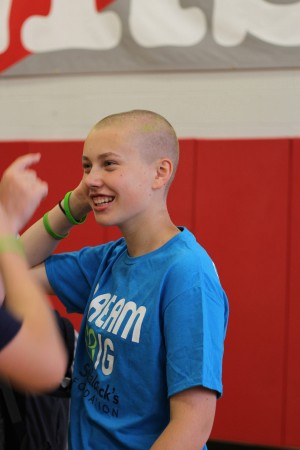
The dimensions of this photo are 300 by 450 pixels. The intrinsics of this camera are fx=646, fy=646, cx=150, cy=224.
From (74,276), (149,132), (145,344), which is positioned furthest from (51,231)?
(145,344)

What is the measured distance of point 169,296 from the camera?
126 centimetres

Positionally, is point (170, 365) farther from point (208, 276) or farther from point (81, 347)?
point (81, 347)

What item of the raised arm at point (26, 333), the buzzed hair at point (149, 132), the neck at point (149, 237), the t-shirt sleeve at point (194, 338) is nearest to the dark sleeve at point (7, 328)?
the raised arm at point (26, 333)

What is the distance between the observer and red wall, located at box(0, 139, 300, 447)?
2.90 metres

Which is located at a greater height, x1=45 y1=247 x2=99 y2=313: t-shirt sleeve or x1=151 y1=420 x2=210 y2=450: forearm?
x1=45 y1=247 x2=99 y2=313: t-shirt sleeve

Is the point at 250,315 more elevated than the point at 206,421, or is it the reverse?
the point at 206,421

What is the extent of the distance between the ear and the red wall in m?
1.52

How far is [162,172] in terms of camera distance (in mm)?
1497

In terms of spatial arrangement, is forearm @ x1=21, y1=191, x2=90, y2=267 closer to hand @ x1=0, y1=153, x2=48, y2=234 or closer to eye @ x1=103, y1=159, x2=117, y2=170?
eye @ x1=103, y1=159, x2=117, y2=170

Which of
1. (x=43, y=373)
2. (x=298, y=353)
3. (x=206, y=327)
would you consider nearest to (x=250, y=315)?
(x=298, y=353)

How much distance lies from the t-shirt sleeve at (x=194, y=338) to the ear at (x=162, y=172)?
30 centimetres

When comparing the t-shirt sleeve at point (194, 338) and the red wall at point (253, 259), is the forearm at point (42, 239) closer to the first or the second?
the t-shirt sleeve at point (194, 338)

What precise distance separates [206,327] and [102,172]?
0.44 metres

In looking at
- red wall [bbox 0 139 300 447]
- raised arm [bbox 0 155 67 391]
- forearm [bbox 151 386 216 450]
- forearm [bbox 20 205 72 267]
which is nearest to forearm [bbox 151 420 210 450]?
forearm [bbox 151 386 216 450]
